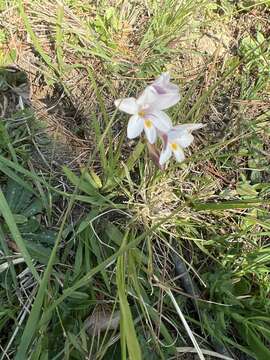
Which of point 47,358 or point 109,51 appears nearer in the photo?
point 47,358

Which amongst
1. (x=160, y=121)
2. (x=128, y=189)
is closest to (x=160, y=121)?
(x=160, y=121)

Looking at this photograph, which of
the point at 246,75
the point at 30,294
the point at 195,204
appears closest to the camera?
the point at 30,294

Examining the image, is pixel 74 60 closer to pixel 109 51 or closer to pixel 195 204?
pixel 109 51

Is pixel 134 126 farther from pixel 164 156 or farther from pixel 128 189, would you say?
pixel 128 189

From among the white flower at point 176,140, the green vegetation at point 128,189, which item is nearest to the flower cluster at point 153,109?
the white flower at point 176,140

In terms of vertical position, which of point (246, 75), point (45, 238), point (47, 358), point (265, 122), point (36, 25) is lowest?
point (47, 358)

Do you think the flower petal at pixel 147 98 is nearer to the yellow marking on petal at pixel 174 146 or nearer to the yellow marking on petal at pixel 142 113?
the yellow marking on petal at pixel 142 113

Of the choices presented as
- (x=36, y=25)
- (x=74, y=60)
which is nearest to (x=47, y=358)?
(x=74, y=60)
